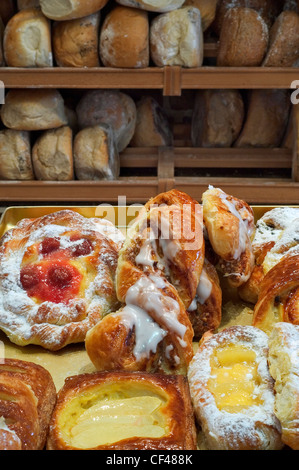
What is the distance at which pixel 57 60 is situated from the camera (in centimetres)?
249

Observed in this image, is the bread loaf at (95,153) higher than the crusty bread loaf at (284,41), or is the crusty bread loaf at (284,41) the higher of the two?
the crusty bread loaf at (284,41)

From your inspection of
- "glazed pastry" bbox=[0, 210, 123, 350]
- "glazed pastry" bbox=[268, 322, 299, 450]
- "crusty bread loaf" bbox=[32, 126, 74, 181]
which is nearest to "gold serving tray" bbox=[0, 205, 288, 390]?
"glazed pastry" bbox=[0, 210, 123, 350]

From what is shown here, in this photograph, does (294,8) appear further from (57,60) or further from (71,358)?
(71,358)

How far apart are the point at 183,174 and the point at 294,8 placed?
3.36ft

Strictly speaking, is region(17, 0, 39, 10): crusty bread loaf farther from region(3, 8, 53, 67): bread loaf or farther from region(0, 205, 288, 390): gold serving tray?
region(0, 205, 288, 390): gold serving tray

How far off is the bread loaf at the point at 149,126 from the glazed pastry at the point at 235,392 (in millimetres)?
1861

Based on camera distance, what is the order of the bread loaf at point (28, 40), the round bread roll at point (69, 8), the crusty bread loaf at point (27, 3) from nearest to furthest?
the round bread roll at point (69, 8)
the bread loaf at point (28, 40)
the crusty bread loaf at point (27, 3)

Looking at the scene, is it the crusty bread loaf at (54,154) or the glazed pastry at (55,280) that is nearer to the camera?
the glazed pastry at (55,280)

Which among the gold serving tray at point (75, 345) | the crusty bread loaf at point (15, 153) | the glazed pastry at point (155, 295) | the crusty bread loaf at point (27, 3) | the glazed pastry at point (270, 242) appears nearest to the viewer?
the glazed pastry at point (155, 295)

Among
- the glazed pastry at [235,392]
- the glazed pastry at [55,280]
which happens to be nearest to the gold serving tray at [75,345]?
the glazed pastry at [55,280]

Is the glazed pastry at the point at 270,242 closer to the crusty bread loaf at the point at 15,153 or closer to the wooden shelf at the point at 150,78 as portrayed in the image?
the wooden shelf at the point at 150,78

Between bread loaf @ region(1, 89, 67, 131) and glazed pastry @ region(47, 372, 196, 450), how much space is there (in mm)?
1788

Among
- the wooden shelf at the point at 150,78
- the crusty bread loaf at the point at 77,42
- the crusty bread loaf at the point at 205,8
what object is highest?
the crusty bread loaf at the point at 205,8

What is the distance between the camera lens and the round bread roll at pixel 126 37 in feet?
7.71
